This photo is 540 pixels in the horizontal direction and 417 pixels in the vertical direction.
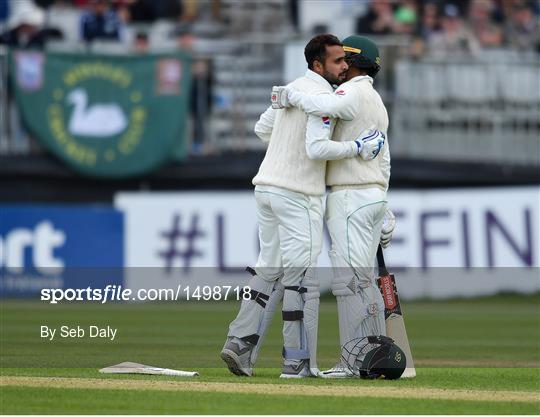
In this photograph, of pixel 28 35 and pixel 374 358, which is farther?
pixel 28 35

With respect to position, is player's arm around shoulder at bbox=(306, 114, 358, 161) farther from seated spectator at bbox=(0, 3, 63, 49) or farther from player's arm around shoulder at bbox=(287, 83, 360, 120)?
seated spectator at bbox=(0, 3, 63, 49)

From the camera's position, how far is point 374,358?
34.4 feet

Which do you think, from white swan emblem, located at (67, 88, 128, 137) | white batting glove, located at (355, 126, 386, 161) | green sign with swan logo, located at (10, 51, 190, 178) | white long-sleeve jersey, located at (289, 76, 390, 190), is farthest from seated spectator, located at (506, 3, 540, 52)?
white batting glove, located at (355, 126, 386, 161)

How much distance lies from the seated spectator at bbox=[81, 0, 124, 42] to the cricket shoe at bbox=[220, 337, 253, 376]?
1258 cm

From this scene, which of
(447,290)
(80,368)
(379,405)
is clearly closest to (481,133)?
(447,290)

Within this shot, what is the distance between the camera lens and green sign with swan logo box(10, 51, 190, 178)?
71.5 ft

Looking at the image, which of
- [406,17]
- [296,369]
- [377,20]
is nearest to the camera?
[296,369]

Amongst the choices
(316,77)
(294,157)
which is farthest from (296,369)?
(316,77)

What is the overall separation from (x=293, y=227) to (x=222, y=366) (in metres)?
1.93

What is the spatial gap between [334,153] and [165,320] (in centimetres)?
847

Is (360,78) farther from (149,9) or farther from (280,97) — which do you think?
(149,9)

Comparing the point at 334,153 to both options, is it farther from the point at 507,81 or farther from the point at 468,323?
the point at 507,81

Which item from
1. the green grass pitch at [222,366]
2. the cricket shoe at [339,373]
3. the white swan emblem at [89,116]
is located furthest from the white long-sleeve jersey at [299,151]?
the white swan emblem at [89,116]

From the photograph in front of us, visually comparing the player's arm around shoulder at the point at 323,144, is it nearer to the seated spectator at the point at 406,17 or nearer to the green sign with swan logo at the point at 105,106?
the green sign with swan logo at the point at 105,106
